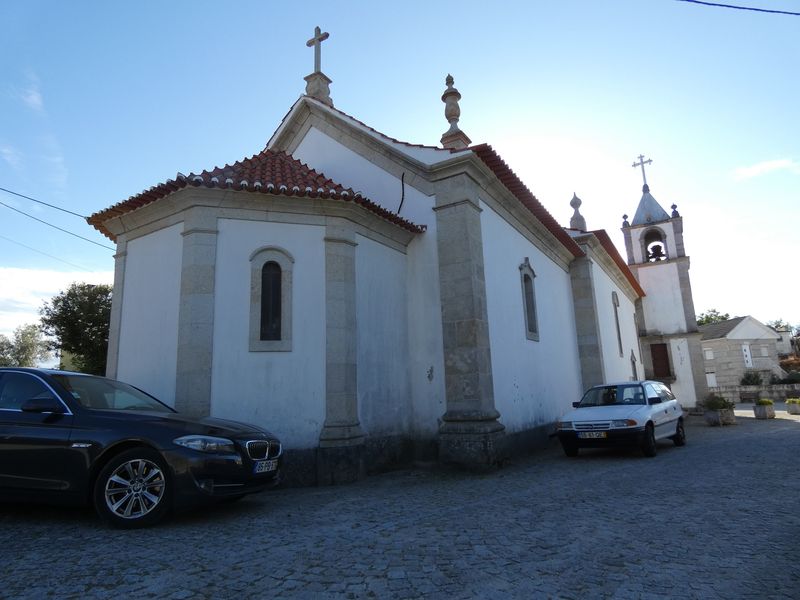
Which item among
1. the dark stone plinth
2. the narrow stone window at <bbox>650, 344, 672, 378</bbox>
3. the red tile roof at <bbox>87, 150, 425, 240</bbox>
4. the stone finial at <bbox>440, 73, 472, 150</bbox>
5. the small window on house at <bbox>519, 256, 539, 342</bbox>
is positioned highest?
the stone finial at <bbox>440, 73, 472, 150</bbox>

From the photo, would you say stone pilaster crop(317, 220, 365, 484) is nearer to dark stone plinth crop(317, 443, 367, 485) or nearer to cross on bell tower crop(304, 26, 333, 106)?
dark stone plinth crop(317, 443, 367, 485)

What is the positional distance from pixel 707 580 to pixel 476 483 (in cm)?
412

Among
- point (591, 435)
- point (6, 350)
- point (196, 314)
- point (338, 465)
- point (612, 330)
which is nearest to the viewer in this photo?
point (196, 314)

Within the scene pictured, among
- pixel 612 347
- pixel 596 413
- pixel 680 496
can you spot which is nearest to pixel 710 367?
pixel 612 347

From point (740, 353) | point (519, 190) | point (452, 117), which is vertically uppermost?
point (452, 117)

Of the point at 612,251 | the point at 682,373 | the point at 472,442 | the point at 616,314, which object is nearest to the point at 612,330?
the point at 616,314

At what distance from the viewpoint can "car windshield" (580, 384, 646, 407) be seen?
1005 cm

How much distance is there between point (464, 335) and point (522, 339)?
297 cm

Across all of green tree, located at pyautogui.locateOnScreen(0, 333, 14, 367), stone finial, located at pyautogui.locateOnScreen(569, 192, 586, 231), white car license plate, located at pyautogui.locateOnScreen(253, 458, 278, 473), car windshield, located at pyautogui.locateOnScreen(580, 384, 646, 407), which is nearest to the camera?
white car license plate, located at pyautogui.locateOnScreen(253, 458, 278, 473)

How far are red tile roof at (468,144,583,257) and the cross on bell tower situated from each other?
14.9 ft

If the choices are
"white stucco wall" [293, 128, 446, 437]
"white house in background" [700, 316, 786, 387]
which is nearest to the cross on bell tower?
"white stucco wall" [293, 128, 446, 437]

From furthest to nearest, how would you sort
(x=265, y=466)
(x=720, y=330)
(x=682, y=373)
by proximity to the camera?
1. (x=720, y=330)
2. (x=682, y=373)
3. (x=265, y=466)

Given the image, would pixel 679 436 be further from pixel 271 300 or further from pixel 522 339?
pixel 271 300

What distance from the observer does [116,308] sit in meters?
8.65
